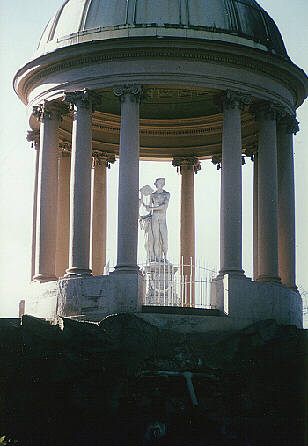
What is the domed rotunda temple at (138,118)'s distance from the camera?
47875 millimetres

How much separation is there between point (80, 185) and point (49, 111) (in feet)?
15.2

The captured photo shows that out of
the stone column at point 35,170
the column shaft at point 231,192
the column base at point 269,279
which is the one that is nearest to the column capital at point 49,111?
the stone column at point 35,170

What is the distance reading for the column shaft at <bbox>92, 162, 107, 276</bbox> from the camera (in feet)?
189

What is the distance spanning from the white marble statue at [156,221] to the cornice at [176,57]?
880 centimetres

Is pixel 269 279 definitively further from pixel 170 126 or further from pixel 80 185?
pixel 170 126

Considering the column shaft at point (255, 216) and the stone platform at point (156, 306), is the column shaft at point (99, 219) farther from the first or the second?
the stone platform at point (156, 306)

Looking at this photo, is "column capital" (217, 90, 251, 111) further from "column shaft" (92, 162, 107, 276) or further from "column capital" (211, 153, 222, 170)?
"column shaft" (92, 162, 107, 276)

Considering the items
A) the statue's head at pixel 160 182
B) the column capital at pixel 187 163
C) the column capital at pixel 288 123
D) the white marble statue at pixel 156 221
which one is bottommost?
the white marble statue at pixel 156 221

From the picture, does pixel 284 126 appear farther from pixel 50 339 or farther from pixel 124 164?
pixel 50 339

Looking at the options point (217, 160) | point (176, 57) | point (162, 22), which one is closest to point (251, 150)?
point (217, 160)

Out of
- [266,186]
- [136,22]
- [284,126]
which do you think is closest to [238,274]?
[266,186]

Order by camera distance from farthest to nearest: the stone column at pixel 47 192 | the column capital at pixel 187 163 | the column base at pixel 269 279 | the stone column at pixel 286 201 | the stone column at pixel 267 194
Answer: the column capital at pixel 187 163 < the stone column at pixel 286 201 < the stone column at pixel 47 192 < the stone column at pixel 267 194 < the column base at pixel 269 279

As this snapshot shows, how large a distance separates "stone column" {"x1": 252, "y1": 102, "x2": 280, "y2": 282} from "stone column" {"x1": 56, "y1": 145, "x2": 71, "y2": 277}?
1096 cm

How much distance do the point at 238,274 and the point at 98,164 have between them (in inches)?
530
